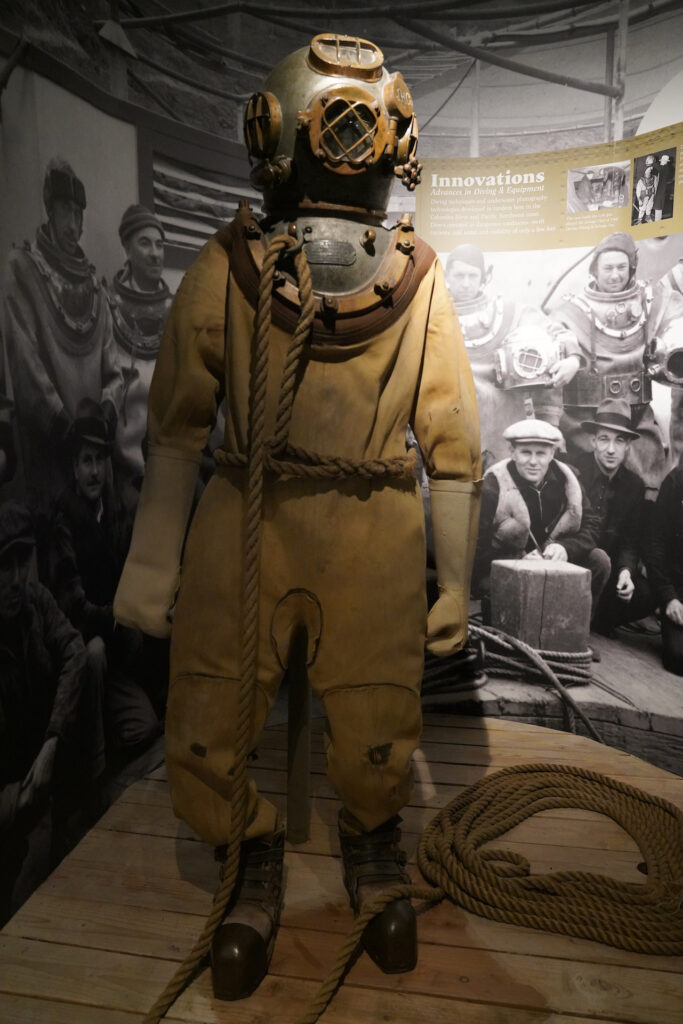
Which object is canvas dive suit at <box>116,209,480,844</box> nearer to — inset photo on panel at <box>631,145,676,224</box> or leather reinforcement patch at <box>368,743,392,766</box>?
leather reinforcement patch at <box>368,743,392,766</box>

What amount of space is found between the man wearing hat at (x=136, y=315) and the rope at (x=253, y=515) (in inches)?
29.5

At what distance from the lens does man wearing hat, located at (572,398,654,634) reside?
241cm

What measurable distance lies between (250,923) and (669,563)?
1.56 meters

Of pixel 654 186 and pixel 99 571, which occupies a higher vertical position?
pixel 654 186

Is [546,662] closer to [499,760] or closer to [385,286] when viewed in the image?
[499,760]

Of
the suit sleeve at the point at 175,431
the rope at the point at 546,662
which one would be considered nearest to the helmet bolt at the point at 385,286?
the suit sleeve at the point at 175,431

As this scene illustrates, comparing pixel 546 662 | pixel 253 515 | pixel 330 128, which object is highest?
pixel 330 128

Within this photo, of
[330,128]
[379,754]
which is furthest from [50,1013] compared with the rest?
[330,128]

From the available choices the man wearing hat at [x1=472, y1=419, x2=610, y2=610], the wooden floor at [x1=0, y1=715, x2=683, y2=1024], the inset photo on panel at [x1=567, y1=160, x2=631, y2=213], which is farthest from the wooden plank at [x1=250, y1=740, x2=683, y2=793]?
the inset photo on panel at [x1=567, y1=160, x2=631, y2=213]

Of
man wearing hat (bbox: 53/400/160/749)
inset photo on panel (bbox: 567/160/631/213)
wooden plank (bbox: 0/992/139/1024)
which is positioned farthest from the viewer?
inset photo on panel (bbox: 567/160/631/213)

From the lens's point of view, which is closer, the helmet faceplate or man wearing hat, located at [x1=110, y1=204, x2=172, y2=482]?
the helmet faceplate

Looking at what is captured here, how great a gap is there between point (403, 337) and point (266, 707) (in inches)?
28.9

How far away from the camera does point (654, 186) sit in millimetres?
2260

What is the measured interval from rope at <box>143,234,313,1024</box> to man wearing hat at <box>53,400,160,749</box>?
1.97ft
